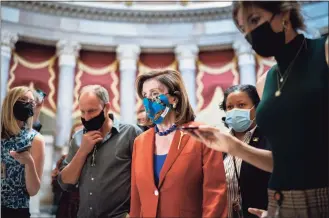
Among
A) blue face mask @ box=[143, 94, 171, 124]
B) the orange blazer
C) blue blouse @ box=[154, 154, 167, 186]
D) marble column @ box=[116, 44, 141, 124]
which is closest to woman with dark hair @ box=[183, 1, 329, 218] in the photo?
the orange blazer

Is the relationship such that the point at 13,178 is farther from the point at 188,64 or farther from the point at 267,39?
the point at 188,64

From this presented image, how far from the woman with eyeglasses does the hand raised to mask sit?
1.68m

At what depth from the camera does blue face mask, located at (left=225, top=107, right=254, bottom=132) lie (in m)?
3.16

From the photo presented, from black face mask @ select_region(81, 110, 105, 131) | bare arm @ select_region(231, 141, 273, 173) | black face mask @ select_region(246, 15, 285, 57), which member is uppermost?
black face mask @ select_region(246, 15, 285, 57)

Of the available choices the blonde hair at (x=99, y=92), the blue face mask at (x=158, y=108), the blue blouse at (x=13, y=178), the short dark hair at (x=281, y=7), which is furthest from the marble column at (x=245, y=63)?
the short dark hair at (x=281, y=7)

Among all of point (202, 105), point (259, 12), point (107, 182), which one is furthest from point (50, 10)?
point (259, 12)

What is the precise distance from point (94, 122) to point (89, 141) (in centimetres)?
18

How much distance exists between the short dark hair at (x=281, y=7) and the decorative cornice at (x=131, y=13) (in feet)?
40.9

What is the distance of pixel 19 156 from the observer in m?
2.84

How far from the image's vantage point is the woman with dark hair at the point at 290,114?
Answer: 4.95 feet

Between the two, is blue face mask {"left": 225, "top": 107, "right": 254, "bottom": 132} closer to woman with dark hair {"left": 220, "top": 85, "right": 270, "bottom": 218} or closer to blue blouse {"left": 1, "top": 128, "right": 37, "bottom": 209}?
woman with dark hair {"left": 220, "top": 85, "right": 270, "bottom": 218}

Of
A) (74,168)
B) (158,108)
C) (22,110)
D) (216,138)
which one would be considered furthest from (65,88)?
(216,138)

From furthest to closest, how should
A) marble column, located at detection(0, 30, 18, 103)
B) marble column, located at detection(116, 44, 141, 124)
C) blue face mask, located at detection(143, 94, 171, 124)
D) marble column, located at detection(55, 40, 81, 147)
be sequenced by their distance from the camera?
marble column, located at detection(116, 44, 141, 124) → marble column, located at detection(55, 40, 81, 147) → marble column, located at detection(0, 30, 18, 103) → blue face mask, located at detection(143, 94, 171, 124)

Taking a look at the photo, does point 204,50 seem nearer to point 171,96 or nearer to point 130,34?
point 130,34
